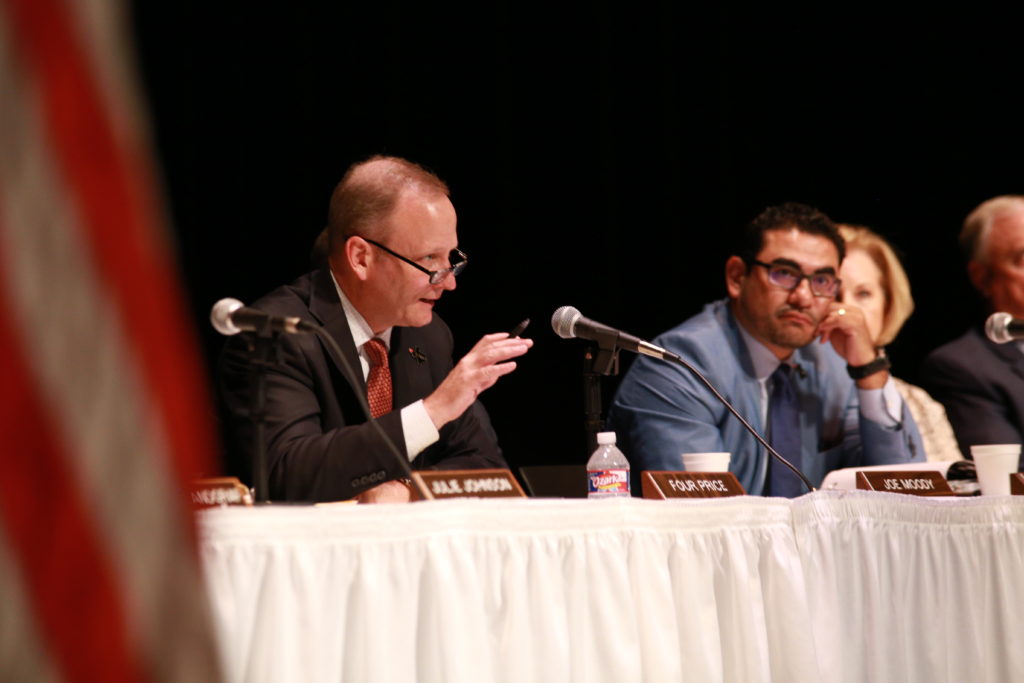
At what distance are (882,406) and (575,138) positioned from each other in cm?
140

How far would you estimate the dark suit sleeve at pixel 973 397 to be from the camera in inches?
147

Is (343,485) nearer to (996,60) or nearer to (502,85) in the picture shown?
(502,85)

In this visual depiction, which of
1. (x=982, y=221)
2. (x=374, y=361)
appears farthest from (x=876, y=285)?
(x=374, y=361)

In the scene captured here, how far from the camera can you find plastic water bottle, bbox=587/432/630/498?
1810 mm

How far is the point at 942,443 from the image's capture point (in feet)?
12.8

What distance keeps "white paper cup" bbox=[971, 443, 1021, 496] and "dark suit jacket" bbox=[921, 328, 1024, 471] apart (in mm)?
1649

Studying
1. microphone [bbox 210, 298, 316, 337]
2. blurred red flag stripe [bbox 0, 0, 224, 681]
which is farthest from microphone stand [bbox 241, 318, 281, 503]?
blurred red flag stripe [bbox 0, 0, 224, 681]

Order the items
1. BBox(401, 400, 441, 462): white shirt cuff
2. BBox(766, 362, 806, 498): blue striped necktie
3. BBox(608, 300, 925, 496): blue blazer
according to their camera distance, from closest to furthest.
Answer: BBox(401, 400, 441, 462): white shirt cuff
BBox(608, 300, 925, 496): blue blazer
BBox(766, 362, 806, 498): blue striped necktie

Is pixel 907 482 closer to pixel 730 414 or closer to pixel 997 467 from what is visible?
pixel 997 467

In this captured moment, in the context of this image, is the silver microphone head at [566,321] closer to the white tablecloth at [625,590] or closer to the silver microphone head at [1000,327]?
the white tablecloth at [625,590]

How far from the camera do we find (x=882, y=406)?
343cm

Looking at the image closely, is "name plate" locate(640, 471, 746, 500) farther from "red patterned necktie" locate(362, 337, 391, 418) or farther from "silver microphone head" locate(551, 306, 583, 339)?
"red patterned necktie" locate(362, 337, 391, 418)

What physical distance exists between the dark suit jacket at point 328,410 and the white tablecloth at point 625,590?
0.68 metres

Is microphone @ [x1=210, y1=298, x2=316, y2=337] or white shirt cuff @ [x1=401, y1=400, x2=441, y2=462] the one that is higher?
microphone @ [x1=210, y1=298, x2=316, y2=337]
